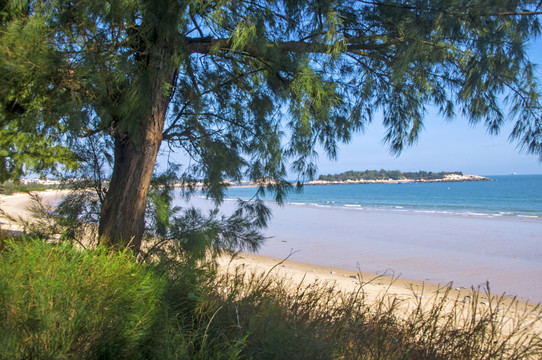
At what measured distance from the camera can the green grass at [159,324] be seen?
5.90 feet

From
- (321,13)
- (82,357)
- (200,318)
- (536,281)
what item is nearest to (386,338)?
(200,318)

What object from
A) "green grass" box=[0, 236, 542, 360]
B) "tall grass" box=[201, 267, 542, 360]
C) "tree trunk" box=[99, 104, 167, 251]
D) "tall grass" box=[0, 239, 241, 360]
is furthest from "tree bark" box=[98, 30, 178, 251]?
"tall grass" box=[201, 267, 542, 360]

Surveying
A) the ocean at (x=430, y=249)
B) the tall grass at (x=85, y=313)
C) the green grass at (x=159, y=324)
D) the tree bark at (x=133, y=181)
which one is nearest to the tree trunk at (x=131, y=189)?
the tree bark at (x=133, y=181)

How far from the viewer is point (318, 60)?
391 centimetres

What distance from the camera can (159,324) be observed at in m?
2.23

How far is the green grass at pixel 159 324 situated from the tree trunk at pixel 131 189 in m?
0.70

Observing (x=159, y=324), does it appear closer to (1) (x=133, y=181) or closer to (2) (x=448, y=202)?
(1) (x=133, y=181)

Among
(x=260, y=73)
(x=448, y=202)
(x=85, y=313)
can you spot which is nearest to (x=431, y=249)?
(x=260, y=73)

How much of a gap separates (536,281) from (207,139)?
335 inches

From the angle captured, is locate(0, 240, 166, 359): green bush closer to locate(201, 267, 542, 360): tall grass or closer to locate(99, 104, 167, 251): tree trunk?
locate(201, 267, 542, 360): tall grass

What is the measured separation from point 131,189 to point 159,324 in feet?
5.39

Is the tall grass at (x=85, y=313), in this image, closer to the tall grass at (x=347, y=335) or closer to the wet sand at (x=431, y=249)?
the tall grass at (x=347, y=335)

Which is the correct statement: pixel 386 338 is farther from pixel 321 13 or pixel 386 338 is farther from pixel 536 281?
pixel 536 281

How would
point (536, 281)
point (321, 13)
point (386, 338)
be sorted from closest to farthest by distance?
point (386, 338), point (321, 13), point (536, 281)
